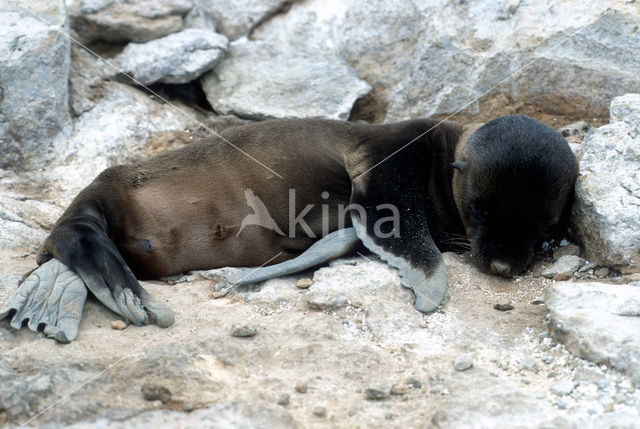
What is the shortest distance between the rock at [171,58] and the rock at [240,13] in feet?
2.80

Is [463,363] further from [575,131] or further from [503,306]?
[575,131]

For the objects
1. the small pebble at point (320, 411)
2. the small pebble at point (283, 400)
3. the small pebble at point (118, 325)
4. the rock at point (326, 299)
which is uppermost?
the small pebble at point (283, 400)

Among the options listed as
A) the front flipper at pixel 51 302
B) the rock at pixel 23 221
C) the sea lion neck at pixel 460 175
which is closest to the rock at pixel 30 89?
the rock at pixel 23 221

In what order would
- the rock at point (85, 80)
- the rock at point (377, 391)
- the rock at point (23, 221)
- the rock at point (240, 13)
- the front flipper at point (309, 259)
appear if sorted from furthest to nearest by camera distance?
the rock at point (240, 13)
the rock at point (85, 80)
the rock at point (23, 221)
the front flipper at point (309, 259)
the rock at point (377, 391)

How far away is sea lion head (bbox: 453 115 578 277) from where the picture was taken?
165 inches

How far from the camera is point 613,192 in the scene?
4262 mm

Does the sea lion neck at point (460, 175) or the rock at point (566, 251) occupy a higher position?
the sea lion neck at point (460, 175)

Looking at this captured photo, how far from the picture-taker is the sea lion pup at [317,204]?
160 inches

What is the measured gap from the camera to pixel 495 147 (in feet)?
14.3

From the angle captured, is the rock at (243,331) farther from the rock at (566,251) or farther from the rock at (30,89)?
the rock at (30,89)

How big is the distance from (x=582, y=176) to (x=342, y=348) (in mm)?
2009

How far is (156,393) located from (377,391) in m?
0.88

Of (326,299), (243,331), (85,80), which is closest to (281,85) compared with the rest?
(85,80)

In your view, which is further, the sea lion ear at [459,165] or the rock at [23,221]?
the rock at [23,221]
